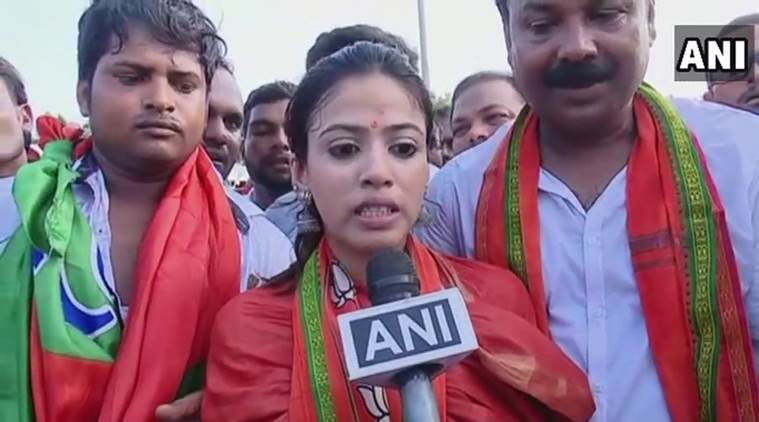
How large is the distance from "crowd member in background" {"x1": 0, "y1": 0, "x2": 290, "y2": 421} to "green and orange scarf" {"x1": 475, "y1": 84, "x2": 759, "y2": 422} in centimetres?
54

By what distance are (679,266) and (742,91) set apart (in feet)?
4.76

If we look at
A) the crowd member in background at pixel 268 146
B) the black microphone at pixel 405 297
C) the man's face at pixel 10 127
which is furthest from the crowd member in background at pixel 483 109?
the black microphone at pixel 405 297

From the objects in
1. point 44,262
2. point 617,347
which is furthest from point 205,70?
point 617,347

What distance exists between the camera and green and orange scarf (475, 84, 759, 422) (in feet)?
4.98

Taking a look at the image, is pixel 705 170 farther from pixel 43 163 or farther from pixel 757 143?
pixel 43 163

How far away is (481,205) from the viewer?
1727mm

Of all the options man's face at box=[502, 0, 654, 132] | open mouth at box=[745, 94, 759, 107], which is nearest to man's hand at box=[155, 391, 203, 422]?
man's face at box=[502, 0, 654, 132]

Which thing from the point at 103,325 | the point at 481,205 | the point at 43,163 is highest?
the point at 43,163

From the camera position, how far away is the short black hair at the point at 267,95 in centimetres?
355

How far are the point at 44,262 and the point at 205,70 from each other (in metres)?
0.54

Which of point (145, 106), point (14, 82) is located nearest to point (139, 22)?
point (145, 106)

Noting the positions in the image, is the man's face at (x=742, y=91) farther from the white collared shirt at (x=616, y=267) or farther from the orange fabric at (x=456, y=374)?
the orange fabric at (x=456, y=374)

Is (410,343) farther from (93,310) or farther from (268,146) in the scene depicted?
(268,146)

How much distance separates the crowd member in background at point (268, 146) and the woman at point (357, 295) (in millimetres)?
1703
